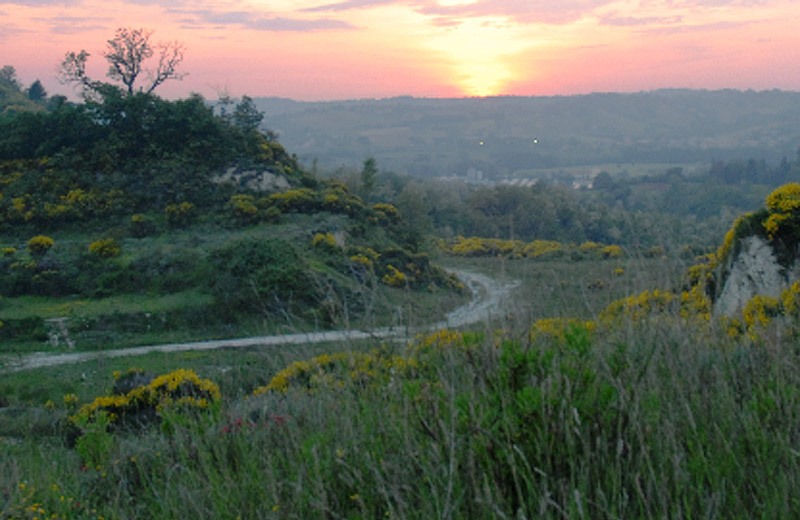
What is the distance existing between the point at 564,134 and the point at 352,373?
17841cm

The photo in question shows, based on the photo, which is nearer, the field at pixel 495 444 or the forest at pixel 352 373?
the field at pixel 495 444

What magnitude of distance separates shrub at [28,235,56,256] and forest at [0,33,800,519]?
122 millimetres

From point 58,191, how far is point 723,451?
3136 centimetres

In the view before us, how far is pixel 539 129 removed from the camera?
179500 mm

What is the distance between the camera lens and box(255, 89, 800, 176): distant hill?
137 m

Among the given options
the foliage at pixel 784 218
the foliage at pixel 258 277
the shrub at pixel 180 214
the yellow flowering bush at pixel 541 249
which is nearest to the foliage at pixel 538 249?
the yellow flowering bush at pixel 541 249

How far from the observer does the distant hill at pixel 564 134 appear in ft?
450

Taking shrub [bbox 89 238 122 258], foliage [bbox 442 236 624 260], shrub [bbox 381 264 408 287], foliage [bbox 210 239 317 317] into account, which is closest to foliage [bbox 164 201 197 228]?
shrub [bbox 89 238 122 258]

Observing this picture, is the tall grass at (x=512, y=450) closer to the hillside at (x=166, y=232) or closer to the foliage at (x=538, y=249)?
the hillside at (x=166, y=232)

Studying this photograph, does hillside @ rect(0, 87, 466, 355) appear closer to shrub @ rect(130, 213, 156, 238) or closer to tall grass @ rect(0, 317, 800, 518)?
shrub @ rect(130, 213, 156, 238)

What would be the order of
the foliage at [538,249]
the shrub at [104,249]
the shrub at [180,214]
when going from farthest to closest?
the foliage at [538,249], the shrub at [180,214], the shrub at [104,249]

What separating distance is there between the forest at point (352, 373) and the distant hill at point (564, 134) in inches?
3778

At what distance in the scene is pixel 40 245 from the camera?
2597 centimetres

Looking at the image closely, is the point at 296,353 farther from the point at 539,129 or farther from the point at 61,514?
the point at 539,129
